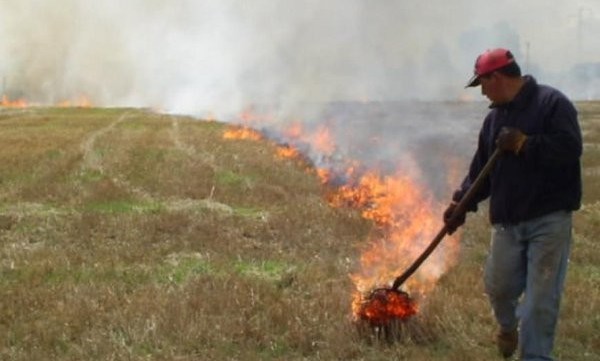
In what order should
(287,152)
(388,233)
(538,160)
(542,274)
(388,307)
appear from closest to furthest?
(538,160), (542,274), (388,307), (388,233), (287,152)

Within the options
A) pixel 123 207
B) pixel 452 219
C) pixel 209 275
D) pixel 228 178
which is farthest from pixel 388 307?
pixel 228 178

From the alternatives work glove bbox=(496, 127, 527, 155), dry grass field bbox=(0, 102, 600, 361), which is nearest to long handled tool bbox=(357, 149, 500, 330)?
dry grass field bbox=(0, 102, 600, 361)

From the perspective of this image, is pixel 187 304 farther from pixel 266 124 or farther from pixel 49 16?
pixel 49 16

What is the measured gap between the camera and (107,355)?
18.4 feet

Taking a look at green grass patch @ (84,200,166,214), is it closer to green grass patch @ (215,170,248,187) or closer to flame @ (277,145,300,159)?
green grass patch @ (215,170,248,187)

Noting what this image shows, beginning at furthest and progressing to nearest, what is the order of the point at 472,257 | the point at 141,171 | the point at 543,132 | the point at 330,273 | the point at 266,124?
the point at 266,124 < the point at 141,171 < the point at 472,257 < the point at 330,273 < the point at 543,132

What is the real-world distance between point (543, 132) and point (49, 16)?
67646 millimetres

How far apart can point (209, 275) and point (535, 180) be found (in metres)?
3.62

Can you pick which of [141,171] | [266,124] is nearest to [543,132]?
[141,171]

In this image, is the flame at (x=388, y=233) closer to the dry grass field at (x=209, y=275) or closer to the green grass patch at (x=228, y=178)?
the dry grass field at (x=209, y=275)

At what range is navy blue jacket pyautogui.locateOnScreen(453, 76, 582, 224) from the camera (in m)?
4.91

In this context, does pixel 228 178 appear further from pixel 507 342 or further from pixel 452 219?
pixel 507 342

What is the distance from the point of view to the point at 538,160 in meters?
4.95

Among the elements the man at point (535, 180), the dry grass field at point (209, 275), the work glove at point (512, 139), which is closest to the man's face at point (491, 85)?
the man at point (535, 180)
